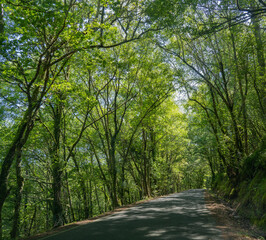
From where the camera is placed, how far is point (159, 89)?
57.9ft

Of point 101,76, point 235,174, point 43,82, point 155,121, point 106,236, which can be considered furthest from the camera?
point 155,121

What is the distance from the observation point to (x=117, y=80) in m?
16.0

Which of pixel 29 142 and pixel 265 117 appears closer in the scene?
pixel 265 117

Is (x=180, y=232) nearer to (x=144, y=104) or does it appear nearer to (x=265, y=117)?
(x=265, y=117)

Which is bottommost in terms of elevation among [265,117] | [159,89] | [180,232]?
[180,232]

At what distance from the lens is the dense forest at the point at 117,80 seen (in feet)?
22.8

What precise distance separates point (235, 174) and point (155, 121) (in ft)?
30.3

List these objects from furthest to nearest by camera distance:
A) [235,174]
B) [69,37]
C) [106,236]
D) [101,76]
Answer: [101,76] < [235,174] < [69,37] < [106,236]

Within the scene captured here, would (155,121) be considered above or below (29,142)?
above

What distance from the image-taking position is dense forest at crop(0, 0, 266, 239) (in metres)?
6.96

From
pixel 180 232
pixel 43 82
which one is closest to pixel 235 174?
pixel 180 232

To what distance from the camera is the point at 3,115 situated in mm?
14070

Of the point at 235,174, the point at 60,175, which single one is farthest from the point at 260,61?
the point at 60,175

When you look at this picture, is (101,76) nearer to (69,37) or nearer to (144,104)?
(144,104)
